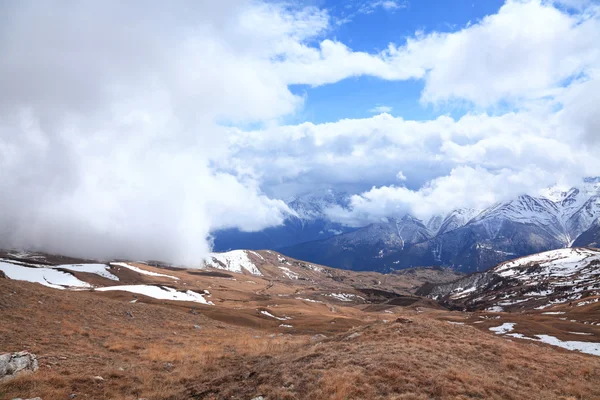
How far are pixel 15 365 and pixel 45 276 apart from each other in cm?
12351

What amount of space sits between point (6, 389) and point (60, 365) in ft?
14.4

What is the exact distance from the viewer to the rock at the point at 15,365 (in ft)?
60.1

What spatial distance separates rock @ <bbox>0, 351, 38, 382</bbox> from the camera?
18.3 metres

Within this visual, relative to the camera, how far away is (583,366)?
25062 mm

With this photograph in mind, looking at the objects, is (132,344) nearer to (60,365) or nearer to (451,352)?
(60,365)

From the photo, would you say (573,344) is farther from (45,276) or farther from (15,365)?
(45,276)

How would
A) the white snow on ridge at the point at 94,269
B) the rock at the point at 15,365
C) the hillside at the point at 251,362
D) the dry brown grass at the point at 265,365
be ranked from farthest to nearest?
the white snow on ridge at the point at 94,269, the rock at the point at 15,365, the hillside at the point at 251,362, the dry brown grass at the point at 265,365

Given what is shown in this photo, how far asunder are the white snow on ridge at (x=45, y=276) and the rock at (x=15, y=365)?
344 ft

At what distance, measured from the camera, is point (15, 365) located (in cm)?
1891

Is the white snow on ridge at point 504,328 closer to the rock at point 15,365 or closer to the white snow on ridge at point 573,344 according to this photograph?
the white snow on ridge at point 573,344

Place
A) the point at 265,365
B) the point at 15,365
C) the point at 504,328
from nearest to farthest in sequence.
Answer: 1. the point at 15,365
2. the point at 265,365
3. the point at 504,328

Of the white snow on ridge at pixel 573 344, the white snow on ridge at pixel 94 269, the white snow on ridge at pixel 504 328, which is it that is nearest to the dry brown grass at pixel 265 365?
the white snow on ridge at pixel 573 344

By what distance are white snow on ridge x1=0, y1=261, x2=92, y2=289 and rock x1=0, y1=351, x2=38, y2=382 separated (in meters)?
105

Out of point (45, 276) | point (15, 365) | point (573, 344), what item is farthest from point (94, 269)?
point (573, 344)
